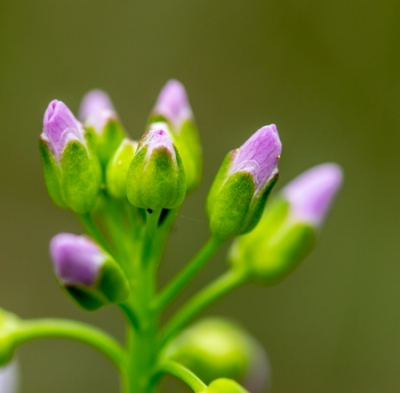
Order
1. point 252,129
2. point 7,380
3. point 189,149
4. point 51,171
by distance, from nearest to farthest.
A: point 51,171, point 189,149, point 7,380, point 252,129

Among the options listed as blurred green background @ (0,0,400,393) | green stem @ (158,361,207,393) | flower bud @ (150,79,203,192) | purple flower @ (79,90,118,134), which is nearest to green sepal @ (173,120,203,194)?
flower bud @ (150,79,203,192)

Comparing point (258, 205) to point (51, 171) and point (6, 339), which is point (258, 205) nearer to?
point (51, 171)

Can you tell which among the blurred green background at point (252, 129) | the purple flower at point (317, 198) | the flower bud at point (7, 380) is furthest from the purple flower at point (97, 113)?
the blurred green background at point (252, 129)

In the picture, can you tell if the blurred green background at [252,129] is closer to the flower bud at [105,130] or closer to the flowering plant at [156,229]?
the flowering plant at [156,229]

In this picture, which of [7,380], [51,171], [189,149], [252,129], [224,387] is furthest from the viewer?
[252,129]

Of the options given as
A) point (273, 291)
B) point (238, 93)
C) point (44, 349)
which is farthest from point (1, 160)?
point (273, 291)

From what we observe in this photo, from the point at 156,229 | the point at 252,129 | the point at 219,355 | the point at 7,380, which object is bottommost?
the point at 7,380

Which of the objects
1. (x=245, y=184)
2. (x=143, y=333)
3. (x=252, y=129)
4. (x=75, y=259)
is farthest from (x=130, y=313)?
(x=252, y=129)

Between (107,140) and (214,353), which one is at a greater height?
(107,140)
